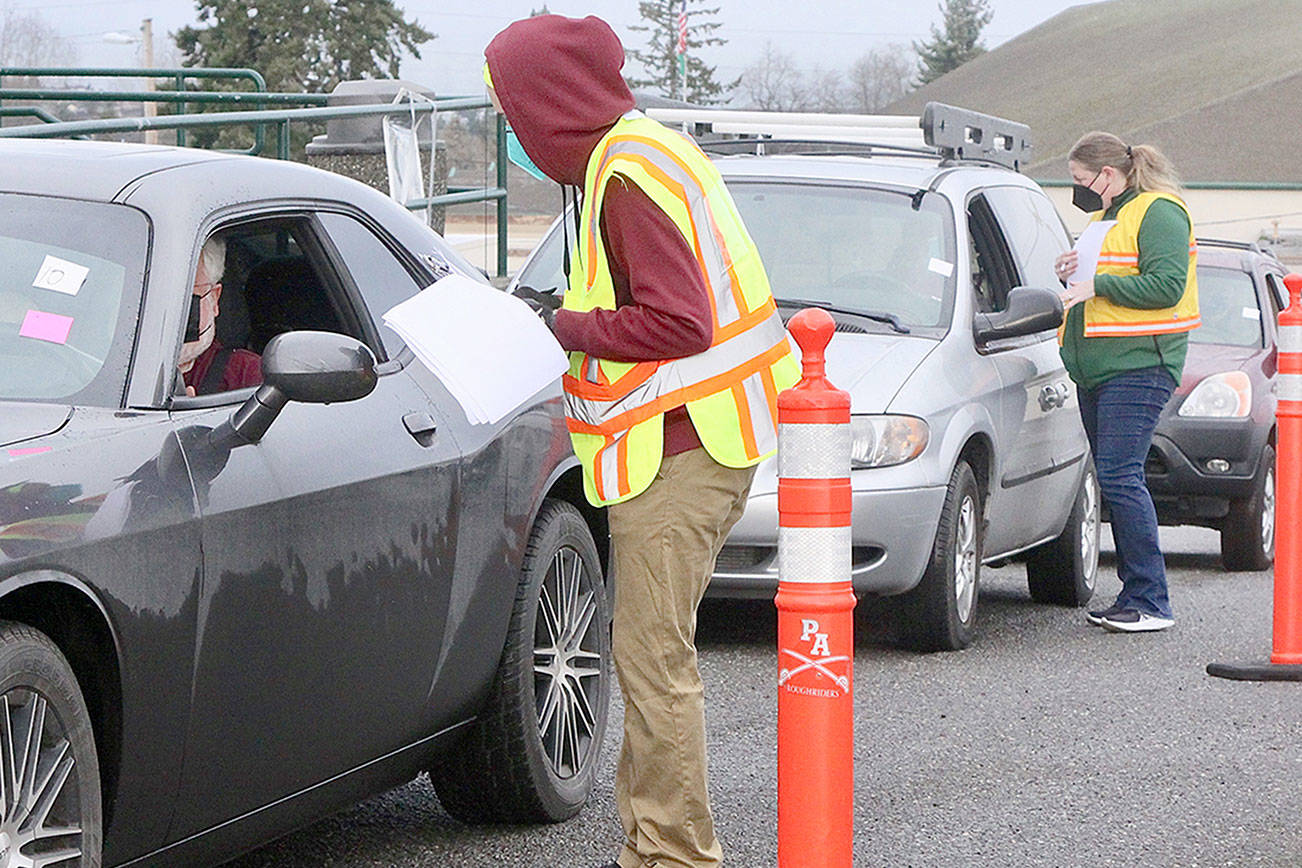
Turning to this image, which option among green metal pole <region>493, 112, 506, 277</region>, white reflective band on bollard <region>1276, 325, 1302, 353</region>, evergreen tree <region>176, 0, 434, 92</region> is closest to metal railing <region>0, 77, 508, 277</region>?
green metal pole <region>493, 112, 506, 277</region>

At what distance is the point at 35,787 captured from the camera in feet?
10.6

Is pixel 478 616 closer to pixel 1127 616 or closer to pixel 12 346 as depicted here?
pixel 12 346

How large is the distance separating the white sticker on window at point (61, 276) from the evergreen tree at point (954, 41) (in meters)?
118

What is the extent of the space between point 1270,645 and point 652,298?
508 centimetres

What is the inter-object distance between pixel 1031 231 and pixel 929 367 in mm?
1863

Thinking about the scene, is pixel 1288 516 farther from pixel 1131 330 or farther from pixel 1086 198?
pixel 1086 198

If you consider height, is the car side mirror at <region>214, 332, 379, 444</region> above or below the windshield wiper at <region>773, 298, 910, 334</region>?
above

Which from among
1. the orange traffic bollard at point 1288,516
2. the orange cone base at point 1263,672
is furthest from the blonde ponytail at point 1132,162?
the orange cone base at point 1263,672

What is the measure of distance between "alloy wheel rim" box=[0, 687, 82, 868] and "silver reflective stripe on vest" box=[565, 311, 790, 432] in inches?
55.9

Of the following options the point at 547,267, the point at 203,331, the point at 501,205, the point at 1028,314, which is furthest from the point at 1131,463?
the point at 501,205

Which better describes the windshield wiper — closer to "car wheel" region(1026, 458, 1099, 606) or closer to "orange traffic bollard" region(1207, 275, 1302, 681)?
"orange traffic bollard" region(1207, 275, 1302, 681)

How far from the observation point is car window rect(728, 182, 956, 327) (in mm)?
8250

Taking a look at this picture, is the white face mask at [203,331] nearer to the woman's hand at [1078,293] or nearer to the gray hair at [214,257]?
the gray hair at [214,257]

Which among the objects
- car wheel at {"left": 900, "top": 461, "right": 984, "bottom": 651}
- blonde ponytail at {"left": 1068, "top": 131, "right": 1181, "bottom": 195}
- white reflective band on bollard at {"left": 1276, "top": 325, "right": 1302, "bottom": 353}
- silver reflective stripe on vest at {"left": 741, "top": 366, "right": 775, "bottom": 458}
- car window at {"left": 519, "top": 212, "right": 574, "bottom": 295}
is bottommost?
car wheel at {"left": 900, "top": 461, "right": 984, "bottom": 651}
